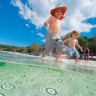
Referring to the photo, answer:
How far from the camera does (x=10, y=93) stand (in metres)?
2.22

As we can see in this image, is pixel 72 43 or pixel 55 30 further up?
pixel 55 30

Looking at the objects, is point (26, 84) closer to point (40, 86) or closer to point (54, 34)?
point (40, 86)

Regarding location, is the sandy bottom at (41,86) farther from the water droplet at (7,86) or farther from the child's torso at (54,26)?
the child's torso at (54,26)

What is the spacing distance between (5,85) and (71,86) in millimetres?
958

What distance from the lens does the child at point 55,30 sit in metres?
7.62

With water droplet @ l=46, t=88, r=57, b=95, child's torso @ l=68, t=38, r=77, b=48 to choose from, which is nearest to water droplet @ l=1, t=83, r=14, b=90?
water droplet @ l=46, t=88, r=57, b=95

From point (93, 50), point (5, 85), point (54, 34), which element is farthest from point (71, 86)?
point (93, 50)

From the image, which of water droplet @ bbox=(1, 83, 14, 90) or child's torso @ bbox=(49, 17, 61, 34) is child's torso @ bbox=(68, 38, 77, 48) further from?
water droplet @ bbox=(1, 83, 14, 90)

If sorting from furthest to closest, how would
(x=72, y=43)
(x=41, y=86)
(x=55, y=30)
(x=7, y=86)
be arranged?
(x=72, y=43) → (x=55, y=30) → (x=41, y=86) → (x=7, y=86)

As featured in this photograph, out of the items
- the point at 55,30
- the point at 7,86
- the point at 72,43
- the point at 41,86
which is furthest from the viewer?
the point at 72,43

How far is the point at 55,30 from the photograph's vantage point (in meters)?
7.84

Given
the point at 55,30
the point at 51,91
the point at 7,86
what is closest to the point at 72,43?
the point at 55,30

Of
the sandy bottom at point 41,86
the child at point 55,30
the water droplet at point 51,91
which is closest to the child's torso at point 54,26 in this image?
the child at point 55,30

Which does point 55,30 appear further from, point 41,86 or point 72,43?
point 41,86
